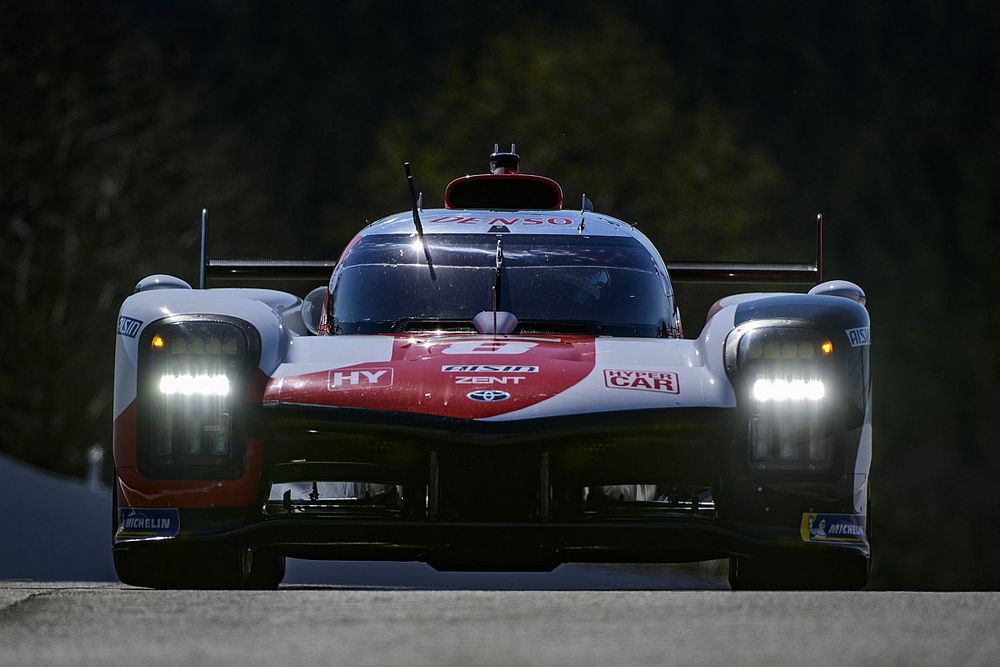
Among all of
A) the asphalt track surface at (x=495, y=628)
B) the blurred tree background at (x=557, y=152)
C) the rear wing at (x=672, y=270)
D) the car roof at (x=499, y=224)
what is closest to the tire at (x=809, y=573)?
the asphalt track surface at (x=495, y=628)

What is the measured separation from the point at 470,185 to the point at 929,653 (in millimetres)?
6257

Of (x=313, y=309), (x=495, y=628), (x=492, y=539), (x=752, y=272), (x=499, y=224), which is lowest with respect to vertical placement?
(x=495, y=628)

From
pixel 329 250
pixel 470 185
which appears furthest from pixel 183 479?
pixel 329 250

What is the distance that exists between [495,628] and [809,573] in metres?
2.41

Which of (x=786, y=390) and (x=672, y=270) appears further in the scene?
(x=672, y=270)

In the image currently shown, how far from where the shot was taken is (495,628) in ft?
18.8

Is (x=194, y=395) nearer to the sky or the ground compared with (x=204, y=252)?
nearer to the ground

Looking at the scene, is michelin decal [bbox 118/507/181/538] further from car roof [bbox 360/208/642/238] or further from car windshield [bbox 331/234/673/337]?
car roof [bbox 360/208/642/238]

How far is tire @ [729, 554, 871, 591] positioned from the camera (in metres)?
7.76

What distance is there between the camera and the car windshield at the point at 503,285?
9.06 metres

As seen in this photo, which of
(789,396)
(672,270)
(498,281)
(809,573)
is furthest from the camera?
(672,270)

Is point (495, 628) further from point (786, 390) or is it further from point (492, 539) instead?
point (786, 390)

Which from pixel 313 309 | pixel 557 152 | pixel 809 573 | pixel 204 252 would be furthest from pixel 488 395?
pixel 557 152

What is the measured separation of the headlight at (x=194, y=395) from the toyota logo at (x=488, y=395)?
2.73ft
